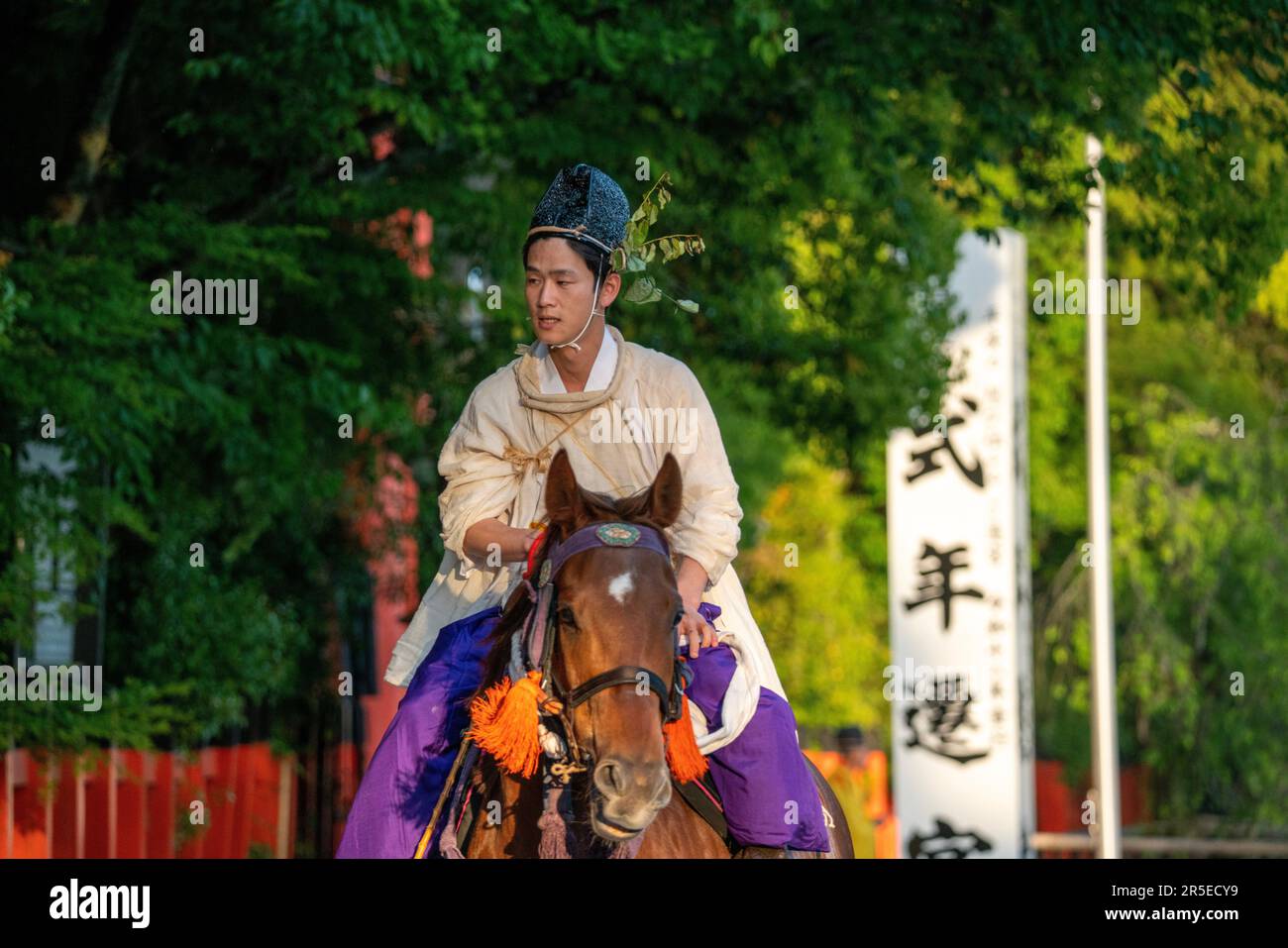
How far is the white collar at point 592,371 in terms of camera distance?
6.77 meters

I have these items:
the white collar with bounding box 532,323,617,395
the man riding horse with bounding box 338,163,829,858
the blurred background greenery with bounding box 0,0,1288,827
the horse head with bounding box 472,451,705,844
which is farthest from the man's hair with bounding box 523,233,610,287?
the blurred background greenery with bounding box 0,0,1288,827

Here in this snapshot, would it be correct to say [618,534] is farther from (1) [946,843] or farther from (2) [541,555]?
(1) [946,843]

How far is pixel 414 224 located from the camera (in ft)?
52.6

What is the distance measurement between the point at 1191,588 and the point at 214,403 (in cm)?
1662

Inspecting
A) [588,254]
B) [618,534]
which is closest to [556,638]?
[618,534]

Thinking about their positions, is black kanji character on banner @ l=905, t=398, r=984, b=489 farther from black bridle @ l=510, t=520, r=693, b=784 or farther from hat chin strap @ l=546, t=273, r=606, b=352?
black bridle @ l=510, t=520, r=693, b=784

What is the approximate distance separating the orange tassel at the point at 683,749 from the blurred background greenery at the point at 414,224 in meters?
5.51

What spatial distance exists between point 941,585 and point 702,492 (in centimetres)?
1395

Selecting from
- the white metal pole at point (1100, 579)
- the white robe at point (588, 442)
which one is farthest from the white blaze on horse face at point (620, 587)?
the white metal pole at point (1100, 579)

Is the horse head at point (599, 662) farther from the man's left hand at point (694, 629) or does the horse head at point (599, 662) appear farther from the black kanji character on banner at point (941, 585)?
the black kanji character on banner at point (941, 585)

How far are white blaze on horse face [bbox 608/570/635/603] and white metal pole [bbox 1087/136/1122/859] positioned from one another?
55.4 feet

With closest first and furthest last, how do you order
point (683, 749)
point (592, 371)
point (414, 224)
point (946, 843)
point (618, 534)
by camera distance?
1. point (618, 534)
2. point (683, 749)
3. point (592, 371)
4. point (414, 224)
5. point (946, 843)
